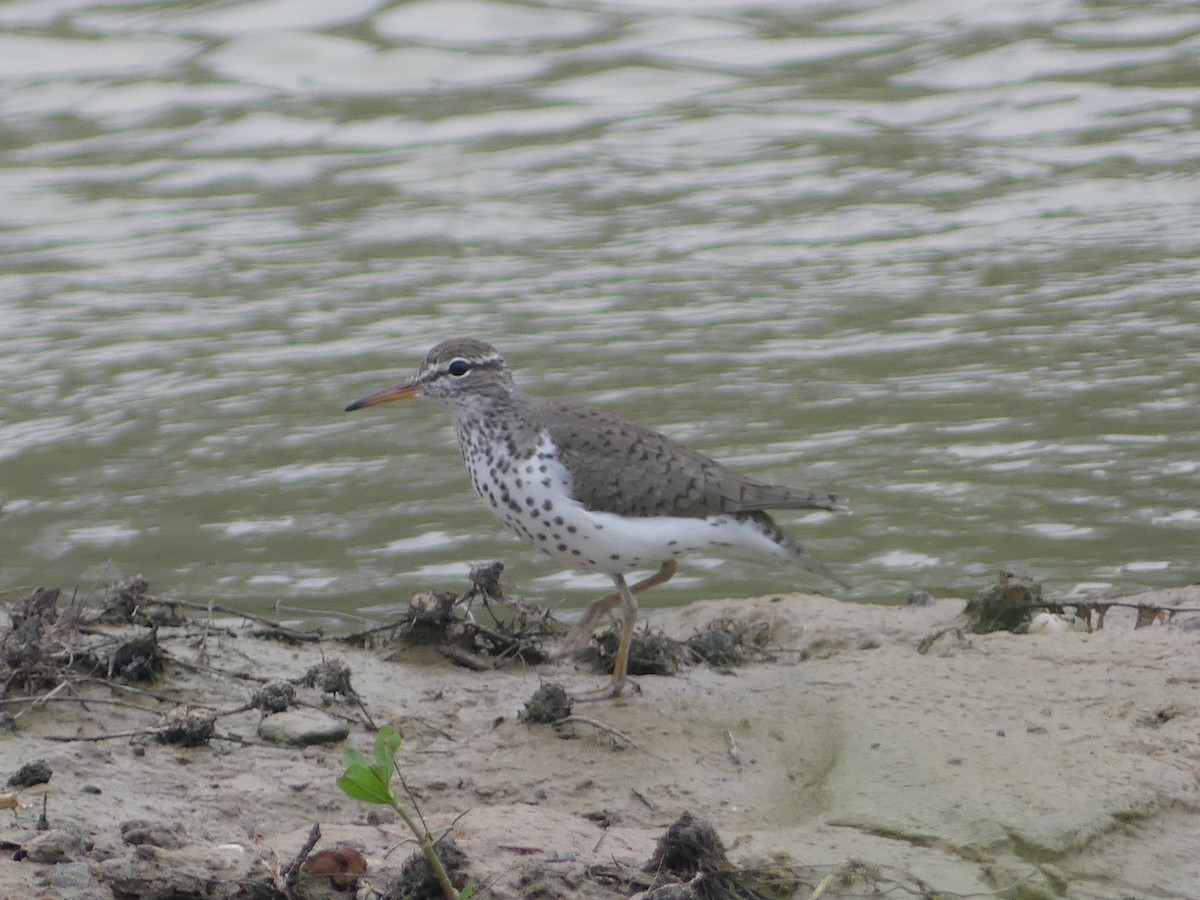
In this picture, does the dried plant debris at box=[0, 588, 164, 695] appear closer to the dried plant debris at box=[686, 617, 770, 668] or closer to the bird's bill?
the bird's bill

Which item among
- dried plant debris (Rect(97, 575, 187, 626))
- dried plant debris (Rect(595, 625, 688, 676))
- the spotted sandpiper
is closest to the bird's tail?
the spotted sandpiper

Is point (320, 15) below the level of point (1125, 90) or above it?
above

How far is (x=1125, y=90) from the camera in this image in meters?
16.1

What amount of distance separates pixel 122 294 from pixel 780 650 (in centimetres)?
740

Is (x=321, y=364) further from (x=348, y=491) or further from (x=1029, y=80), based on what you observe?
(x=1029, y=80)

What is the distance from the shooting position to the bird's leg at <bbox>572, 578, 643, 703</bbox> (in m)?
6.25

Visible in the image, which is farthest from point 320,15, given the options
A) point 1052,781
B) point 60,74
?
point 1052,781

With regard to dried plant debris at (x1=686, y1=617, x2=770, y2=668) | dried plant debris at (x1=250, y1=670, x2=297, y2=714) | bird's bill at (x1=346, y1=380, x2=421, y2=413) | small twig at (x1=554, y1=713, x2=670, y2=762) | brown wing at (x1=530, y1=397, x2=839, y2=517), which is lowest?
dried plant debris at (x1=686, y1=617, x2=770, y2=668)

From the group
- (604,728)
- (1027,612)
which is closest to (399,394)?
(604,728)

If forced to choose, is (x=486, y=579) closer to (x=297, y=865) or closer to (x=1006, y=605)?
(x=1006, y=605)

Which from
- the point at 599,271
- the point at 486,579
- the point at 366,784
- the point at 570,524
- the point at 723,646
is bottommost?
the point at 723,646

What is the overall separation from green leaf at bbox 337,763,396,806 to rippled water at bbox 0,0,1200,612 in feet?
12.6

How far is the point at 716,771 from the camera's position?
223 inches

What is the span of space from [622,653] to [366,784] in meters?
2.29
